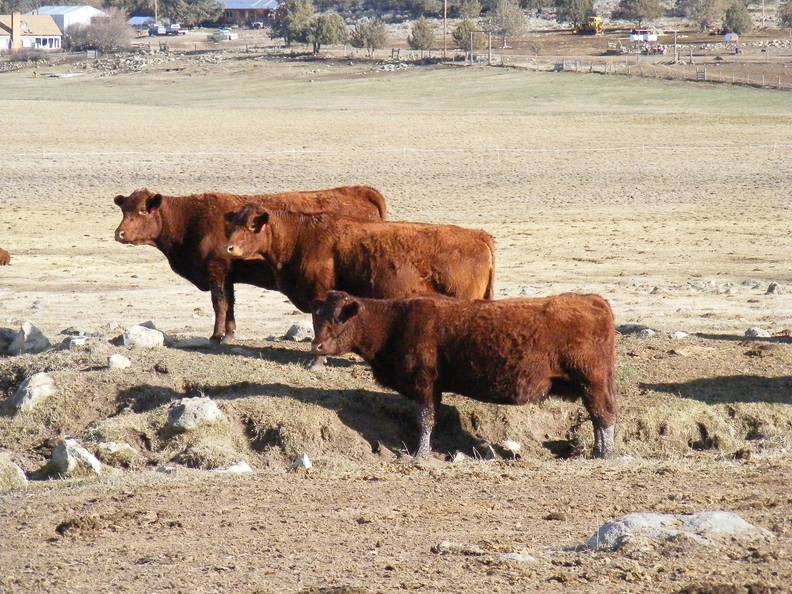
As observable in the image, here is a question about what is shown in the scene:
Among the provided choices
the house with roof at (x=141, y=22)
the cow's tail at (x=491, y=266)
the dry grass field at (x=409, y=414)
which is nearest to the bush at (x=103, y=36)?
the house with roof at (x=141, y=22)

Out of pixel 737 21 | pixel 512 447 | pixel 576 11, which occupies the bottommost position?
pixel 512 447

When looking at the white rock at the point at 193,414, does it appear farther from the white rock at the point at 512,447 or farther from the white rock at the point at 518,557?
the white rock at the point at 518,557

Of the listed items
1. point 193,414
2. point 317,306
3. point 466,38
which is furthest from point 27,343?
point 466,38

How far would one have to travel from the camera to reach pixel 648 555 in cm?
724

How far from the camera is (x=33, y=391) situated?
12062mm

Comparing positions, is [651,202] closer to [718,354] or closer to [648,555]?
[718,354]

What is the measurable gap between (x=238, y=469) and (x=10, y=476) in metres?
1.63

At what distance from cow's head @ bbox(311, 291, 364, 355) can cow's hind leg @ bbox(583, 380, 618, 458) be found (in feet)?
6.29

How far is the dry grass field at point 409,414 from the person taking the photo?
24.0 feet

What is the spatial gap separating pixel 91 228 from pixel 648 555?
19.7m

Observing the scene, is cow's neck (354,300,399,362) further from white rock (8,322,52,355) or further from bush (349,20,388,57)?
bush (349,20,388,57)

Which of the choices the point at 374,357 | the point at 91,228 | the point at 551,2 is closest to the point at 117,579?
the point at 374,357

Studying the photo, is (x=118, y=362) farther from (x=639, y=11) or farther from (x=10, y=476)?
(x=639, y=11)

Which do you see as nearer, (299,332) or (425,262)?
(425,262)
